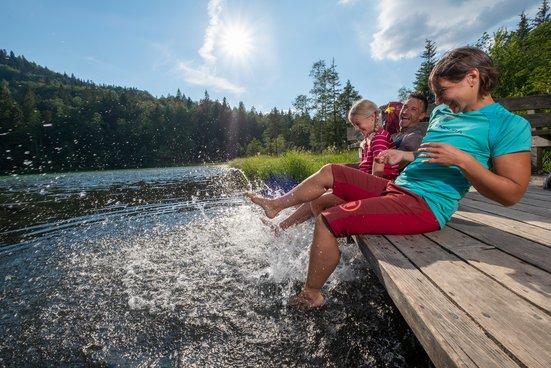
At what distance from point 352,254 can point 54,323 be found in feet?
10.1

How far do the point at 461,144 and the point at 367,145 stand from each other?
5.50 ft

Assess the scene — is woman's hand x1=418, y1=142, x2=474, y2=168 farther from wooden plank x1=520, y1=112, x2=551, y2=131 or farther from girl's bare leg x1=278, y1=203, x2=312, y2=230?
wooden plank x1=520, y1=112, x2=551, y2=131

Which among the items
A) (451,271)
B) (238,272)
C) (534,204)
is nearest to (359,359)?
(451,271)

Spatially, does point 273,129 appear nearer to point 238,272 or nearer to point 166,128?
point 166,128

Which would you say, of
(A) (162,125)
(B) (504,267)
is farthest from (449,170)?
(A) (162,125)

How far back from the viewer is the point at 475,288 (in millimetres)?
1271

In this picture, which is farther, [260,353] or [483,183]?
[260,353]

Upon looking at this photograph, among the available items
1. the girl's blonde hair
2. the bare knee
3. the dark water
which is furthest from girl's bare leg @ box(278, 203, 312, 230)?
the girl's blonde hair

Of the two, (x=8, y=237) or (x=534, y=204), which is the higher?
(x=534, y=204)

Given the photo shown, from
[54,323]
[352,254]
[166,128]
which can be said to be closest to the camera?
[54,323]

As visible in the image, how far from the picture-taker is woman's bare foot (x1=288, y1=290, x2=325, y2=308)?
216 cm

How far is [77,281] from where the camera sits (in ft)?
10.1

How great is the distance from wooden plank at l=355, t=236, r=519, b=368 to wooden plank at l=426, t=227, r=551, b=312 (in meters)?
0.34

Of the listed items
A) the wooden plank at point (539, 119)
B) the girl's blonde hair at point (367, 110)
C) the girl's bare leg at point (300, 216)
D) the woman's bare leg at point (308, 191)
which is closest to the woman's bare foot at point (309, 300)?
the woman's bare leg at point (308, 191)
